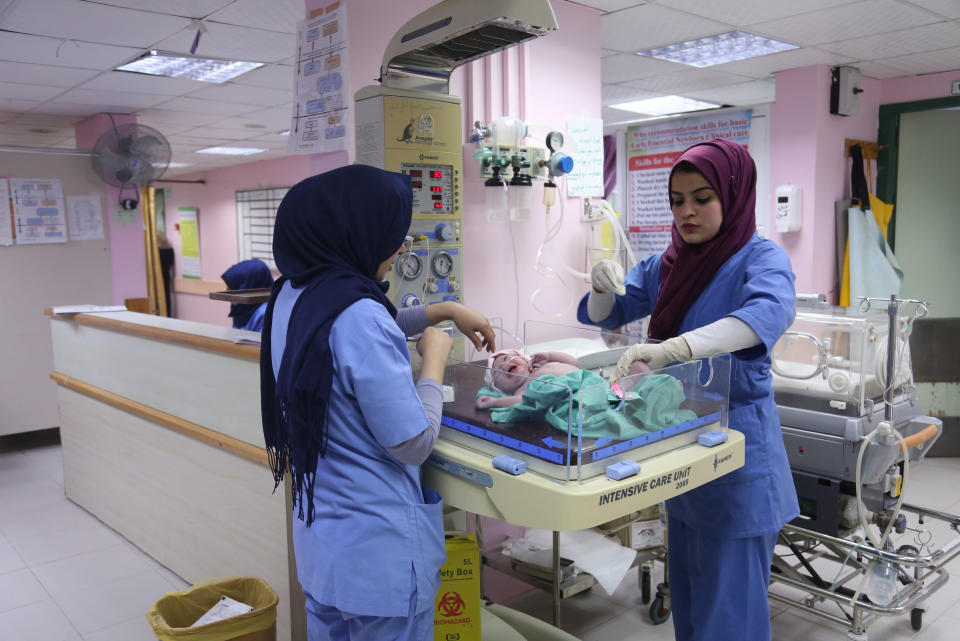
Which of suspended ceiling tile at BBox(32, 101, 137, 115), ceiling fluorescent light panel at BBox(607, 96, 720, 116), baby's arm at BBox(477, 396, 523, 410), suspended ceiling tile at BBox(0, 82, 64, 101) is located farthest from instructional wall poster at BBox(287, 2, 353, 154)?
ceiling fluorescent light panel at BBox(607, 96, 720, 116)

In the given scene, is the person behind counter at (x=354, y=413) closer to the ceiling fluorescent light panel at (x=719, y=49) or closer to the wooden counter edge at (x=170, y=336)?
the wooden counter edge at (x=170, y=336)

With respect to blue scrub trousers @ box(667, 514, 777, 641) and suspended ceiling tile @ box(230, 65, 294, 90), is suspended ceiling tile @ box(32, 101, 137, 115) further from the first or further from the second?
blue scrub trousers @ box(667, 514, 777, 641)

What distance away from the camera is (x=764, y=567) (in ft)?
6.13

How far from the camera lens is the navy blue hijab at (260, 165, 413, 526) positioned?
1.33 m

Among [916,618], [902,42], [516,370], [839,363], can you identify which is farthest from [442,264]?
[902,42]

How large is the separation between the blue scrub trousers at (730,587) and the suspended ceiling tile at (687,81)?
12.4 ft

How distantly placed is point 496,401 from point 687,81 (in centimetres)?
433

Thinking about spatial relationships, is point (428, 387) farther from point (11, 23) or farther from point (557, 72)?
point (11, 23)

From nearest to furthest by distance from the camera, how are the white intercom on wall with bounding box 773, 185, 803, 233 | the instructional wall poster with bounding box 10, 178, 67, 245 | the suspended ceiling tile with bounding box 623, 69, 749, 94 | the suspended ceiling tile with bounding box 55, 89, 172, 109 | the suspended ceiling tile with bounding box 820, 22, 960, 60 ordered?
the suspended ceiling tile with bounding box 820, 22, 960, 60, the white intercom on wall with bounding box 773, 185, 803, 233, the suspended ceiling tile with bounding box 623, 69, 749, 94, the suspended ceiling tile with bounding box 55, 89, 172, 109, the instructional wall poster with bounding box 10, 178, 67, 245

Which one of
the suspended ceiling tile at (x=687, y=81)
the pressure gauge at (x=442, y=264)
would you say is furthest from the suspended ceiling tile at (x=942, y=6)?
the pressure gauge at (x=442, y=264)

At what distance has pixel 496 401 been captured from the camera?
5.01 ft

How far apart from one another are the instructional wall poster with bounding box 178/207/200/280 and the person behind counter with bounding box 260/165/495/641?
9.80 meters

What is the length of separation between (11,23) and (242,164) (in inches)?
230

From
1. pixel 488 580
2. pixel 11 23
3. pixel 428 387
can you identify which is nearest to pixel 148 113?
pixel 11 23
